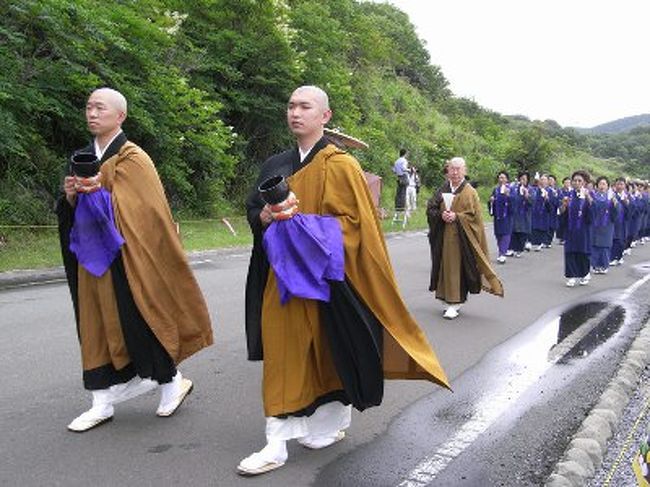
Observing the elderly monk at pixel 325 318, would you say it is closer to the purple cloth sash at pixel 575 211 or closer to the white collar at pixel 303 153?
the white collar at pixel 303 153

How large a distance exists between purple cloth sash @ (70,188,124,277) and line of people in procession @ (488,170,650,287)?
945cm

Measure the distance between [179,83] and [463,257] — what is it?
31.3 feet

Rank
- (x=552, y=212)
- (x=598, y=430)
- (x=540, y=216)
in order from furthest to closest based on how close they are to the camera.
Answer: (x=552, y=212)
(x=540, y=216)
(x=598, y=430)

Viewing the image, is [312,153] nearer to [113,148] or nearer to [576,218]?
[113,148]

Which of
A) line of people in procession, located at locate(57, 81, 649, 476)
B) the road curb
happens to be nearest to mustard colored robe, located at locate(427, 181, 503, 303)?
the road curb

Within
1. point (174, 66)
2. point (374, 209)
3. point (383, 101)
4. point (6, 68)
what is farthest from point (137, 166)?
point (383, 101)

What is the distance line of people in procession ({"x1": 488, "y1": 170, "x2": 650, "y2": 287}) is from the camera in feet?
41.2

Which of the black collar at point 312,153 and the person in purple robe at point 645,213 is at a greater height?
the black collar at point 312,153

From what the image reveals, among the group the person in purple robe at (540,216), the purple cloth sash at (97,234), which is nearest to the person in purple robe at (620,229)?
the person in purple robe at (540,216)

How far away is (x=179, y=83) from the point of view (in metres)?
16.1

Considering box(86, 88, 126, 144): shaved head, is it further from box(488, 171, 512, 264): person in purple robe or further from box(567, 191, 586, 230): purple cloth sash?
box(488, 171, 512, 264): person in purple robe

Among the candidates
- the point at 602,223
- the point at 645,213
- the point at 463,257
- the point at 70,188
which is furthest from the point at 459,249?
the point at 645,213

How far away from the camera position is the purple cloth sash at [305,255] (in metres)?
3.94

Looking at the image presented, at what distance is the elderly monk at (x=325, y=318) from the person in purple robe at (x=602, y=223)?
9.80 metres
